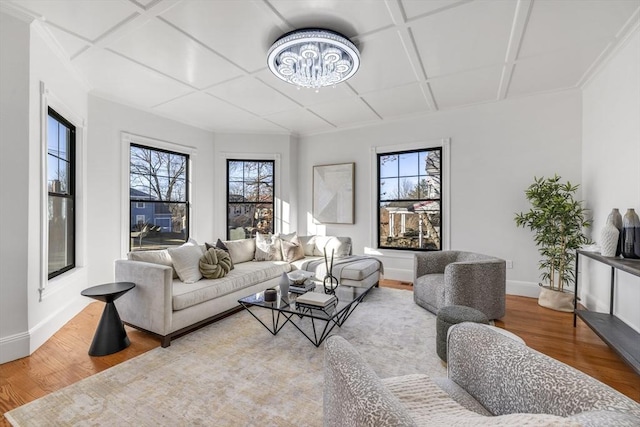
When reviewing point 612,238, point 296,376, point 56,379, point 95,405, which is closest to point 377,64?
point 612,238

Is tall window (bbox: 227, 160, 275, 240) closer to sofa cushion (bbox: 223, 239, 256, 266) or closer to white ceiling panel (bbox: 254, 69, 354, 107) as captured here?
sofa cushion (bbox: 223, 239, 256, 266)

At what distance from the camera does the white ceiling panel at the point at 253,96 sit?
3.43 metres

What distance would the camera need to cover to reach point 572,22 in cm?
229

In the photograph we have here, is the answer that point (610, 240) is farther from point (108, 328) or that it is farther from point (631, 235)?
point (108, 328)

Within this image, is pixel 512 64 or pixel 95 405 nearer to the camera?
pixel 95 405

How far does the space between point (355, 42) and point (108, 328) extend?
10.9 feet

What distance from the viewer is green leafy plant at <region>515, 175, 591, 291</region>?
3293 millimetres

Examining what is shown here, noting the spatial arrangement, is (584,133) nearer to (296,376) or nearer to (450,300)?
(450,300)

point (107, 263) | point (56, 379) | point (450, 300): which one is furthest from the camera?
point (107, 263)

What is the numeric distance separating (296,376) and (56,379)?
1.72 m

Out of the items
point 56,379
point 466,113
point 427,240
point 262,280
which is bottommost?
point 56,379

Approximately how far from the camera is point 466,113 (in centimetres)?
420

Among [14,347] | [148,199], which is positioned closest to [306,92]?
[148,199]

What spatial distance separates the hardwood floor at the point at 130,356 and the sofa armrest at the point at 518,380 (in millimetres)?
1667
